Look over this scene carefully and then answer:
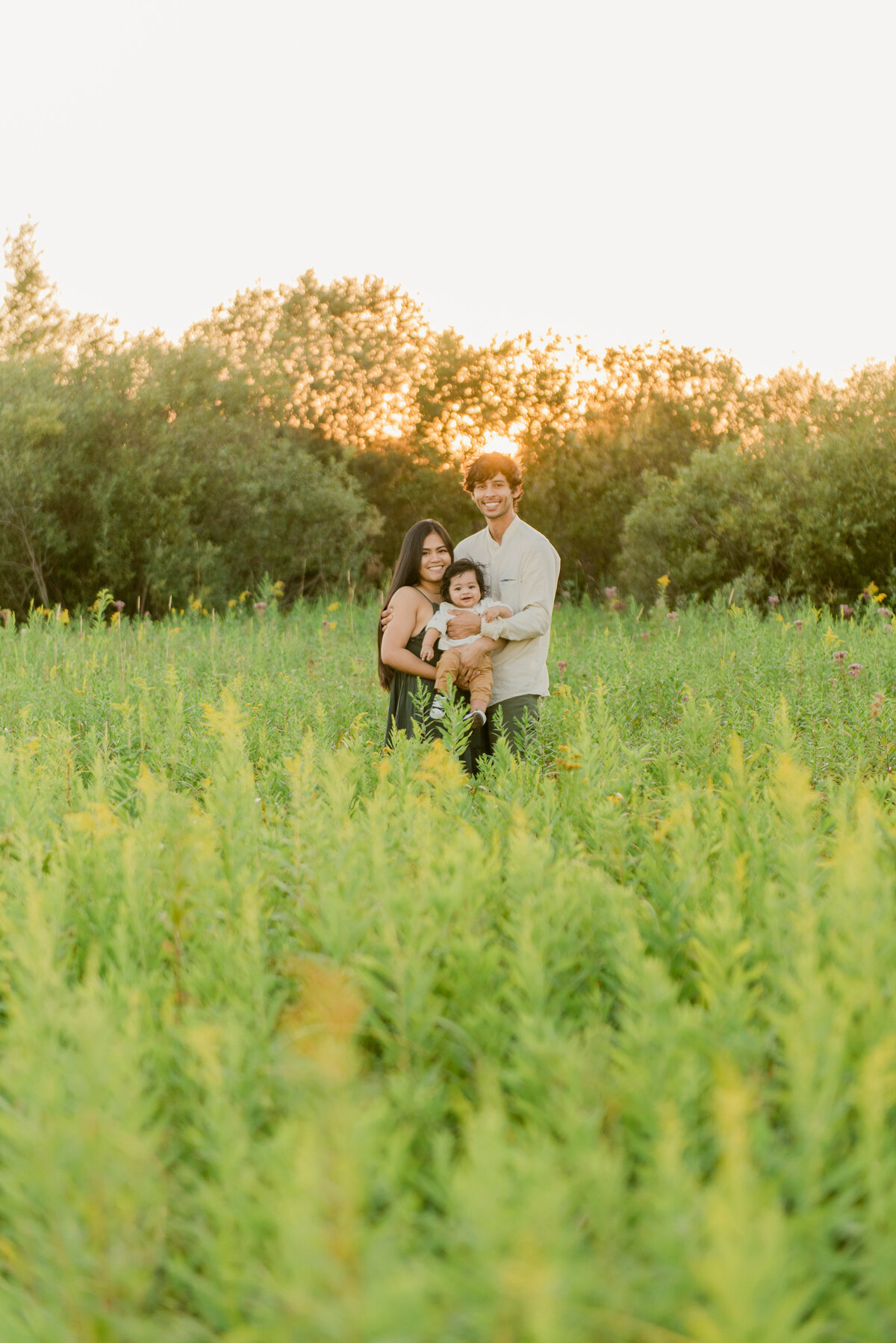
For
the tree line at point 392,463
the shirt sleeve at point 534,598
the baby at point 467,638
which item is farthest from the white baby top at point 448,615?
the tree line at point 392,463

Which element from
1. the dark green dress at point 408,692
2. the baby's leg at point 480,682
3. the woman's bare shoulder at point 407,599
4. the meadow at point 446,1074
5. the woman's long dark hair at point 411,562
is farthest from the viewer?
the woman's long dark hair at point 411,562

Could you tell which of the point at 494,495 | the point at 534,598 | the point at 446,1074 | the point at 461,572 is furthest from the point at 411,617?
the point at 446,1074

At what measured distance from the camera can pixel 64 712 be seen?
21.7 ft

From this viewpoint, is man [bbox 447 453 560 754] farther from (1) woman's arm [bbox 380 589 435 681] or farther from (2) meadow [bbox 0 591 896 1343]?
(2) meadow [bbox 0 591 896 1343]

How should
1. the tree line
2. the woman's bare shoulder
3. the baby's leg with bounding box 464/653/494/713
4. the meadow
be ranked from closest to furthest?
the meadow → the baby's leg with bounding box 464/653/494/713 → the woman's bare shoulder → the tree line

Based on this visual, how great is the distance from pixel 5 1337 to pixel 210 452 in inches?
758

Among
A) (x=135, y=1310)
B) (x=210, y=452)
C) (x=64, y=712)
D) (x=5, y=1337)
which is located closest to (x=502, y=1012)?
(x=135, y=1310)

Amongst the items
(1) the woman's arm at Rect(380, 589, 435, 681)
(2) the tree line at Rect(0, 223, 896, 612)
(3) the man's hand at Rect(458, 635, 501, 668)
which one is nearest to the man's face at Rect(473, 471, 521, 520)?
(1) the woman's arm at Rect(380, 589, 435, 681)

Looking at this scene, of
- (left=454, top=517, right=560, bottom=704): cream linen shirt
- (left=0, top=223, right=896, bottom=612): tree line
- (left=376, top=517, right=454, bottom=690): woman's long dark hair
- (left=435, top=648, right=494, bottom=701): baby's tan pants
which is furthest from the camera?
(left=0, top=223, right=896, bottom=612): tree line

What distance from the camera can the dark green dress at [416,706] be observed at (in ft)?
17.6

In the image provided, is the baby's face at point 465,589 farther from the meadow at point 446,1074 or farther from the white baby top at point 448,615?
the meadow at point 446,1074

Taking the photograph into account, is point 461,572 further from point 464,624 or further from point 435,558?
point 464,624

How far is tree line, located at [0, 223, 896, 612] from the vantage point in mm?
15391

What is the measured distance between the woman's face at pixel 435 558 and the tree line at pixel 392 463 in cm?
992
